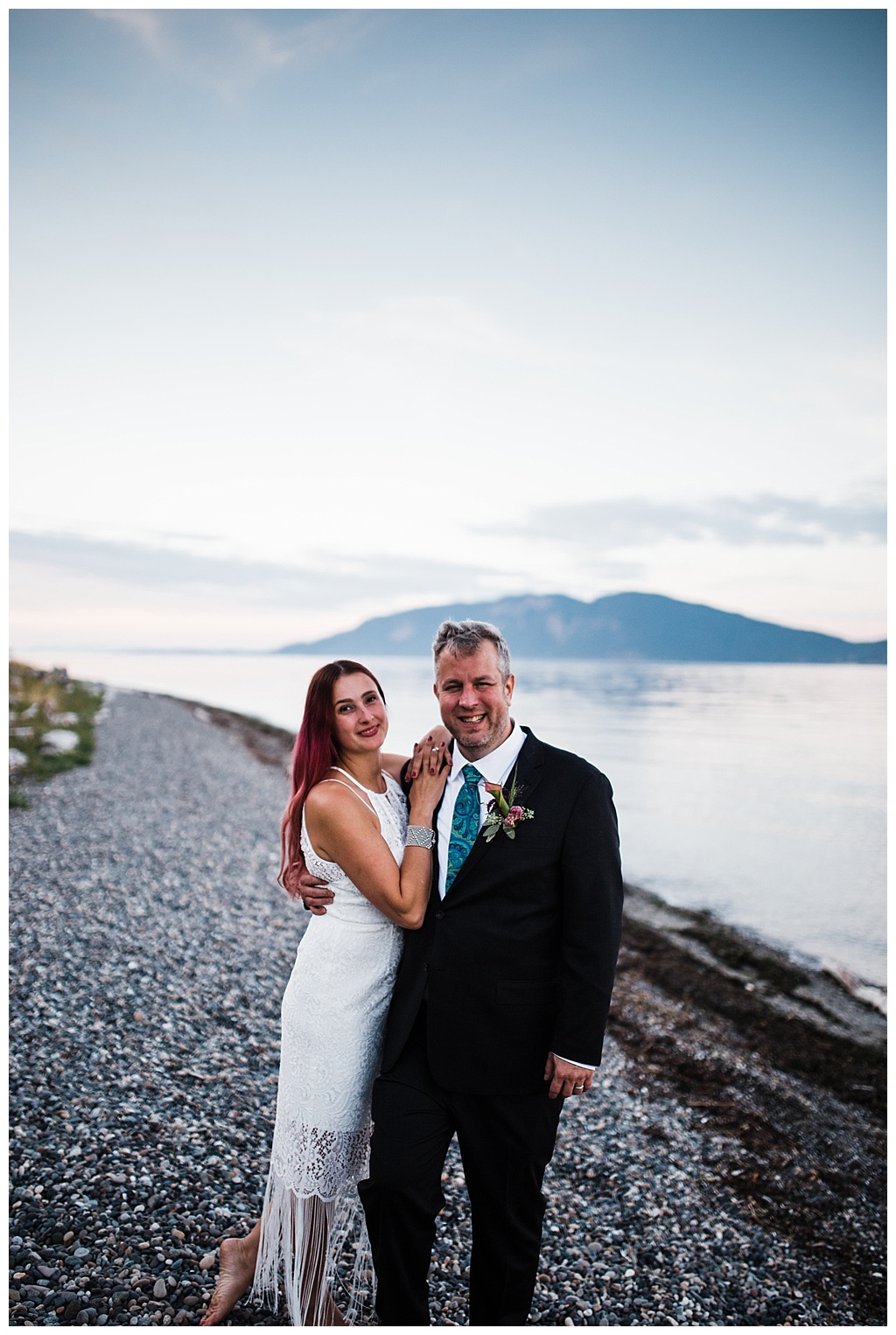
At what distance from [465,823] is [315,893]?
0.76m

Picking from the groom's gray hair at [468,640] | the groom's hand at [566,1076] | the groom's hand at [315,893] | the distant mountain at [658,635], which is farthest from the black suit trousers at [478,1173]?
the distant mountain at [658,635]

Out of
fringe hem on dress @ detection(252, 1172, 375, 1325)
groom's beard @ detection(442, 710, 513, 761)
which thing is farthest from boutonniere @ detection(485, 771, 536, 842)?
fringe hem on dress @ detection(252, 1172, 375, 1325)

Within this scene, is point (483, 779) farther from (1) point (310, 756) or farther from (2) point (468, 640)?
(1) point (310, 756)

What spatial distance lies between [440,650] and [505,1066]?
68.4 inches

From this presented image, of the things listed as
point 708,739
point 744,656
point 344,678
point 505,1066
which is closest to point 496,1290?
point 505,1066

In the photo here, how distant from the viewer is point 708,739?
34719 millimetres

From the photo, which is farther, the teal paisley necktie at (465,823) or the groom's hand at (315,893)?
the groom's hand at (315,893)

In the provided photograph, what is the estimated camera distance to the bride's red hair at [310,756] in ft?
12.0

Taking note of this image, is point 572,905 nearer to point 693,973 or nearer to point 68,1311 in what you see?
point 68,1311

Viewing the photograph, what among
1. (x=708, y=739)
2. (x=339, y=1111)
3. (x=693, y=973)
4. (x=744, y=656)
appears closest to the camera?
(x=339, y=1111)

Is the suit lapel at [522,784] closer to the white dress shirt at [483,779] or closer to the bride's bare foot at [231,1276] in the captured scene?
the white dress shirt at [483,779]

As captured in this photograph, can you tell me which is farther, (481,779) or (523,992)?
(481,779)

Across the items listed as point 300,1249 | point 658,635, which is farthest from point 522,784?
point 658,635

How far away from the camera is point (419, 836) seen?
341 cm
